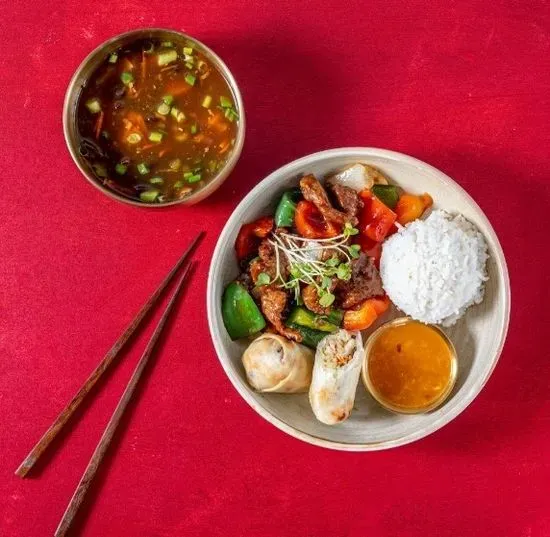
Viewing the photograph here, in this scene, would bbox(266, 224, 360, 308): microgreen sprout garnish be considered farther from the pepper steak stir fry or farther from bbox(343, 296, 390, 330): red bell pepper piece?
bbox(343, 296, 390, 330): red bell pepper piece

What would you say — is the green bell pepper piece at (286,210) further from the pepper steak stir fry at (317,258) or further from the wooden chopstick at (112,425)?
the wooden chopstick at (112,425)

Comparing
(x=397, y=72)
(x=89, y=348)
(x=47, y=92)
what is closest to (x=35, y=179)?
(x=47, y=92)

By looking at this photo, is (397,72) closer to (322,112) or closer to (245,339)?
(322,112)

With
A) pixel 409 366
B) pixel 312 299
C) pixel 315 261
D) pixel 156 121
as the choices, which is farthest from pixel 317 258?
pixel 156 121

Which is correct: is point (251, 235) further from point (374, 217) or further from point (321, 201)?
point (374, 217)

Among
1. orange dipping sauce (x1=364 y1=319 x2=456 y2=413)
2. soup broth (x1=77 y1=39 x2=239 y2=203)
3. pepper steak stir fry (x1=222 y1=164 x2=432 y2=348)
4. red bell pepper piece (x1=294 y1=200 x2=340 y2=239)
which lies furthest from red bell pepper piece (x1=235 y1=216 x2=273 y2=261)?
orange dipping sauce (x1=364 y1=319 x2=456 y2=413)

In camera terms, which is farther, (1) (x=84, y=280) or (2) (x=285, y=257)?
(1) (x=84, y=280)

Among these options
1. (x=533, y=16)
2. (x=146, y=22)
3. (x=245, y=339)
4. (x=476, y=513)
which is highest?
(x=146, y=22)

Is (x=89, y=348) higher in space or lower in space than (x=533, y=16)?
lower
